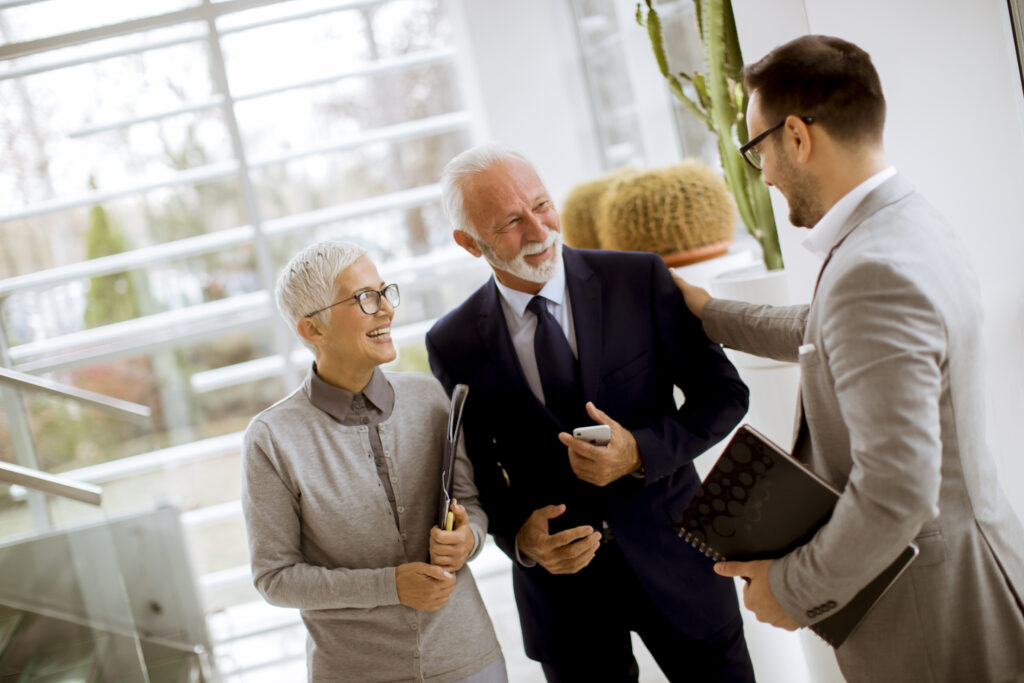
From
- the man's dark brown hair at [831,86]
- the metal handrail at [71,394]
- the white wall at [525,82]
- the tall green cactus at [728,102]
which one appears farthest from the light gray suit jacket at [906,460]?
the white wall at [525,82]

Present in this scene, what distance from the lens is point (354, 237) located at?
212 inches

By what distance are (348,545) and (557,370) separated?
62 centimetres

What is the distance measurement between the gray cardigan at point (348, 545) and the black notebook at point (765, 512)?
588 mm

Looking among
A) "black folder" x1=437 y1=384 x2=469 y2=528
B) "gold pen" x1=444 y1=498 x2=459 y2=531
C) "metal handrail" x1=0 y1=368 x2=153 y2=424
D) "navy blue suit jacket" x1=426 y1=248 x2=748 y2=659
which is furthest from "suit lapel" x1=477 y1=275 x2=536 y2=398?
"metal handrail" x1=0 y1=368 x2=153 y2=424

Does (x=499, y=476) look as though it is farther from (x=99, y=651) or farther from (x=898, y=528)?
(x=99, y=651)

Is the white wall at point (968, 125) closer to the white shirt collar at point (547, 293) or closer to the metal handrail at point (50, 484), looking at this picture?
the white shirt collar at point (547, 293)

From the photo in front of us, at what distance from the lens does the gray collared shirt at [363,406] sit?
1.86 metres

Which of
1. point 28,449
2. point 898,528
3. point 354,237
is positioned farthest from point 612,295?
point 354,237

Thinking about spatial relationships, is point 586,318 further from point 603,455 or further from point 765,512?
point 765,512

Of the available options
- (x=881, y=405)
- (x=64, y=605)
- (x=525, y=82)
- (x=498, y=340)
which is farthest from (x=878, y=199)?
(x=525, y=82)

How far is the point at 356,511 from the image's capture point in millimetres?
1818

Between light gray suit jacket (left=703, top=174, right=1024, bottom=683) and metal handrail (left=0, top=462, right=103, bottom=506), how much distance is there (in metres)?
2.24

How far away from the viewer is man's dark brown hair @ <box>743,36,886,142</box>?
1.38m

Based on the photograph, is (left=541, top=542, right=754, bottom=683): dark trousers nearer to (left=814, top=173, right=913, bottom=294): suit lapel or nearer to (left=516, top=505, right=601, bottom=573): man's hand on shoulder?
(left=516, top=505, right=601, bottom=573): man's hand on shoulder
